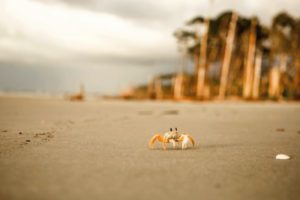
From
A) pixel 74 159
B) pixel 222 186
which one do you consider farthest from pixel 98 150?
pixel 222 186

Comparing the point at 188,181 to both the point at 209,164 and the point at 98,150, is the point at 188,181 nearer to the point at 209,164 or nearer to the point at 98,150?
the point at 209,164

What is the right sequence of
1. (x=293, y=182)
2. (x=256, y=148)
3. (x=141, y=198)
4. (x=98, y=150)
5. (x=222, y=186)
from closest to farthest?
(x=141, y=198) → (x=222, y=186) → (x=293, y=182) → (x=98, y=150) → (x=256, y=148)

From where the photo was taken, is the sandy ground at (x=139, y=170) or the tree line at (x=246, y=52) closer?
the sandy ground at (x=139, y=170)

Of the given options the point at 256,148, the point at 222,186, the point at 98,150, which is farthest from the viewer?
the point at 256,148

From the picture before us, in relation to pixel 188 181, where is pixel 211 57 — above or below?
above

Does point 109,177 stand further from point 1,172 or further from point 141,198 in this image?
point 1,172

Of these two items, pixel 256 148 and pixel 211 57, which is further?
pixel 211 57

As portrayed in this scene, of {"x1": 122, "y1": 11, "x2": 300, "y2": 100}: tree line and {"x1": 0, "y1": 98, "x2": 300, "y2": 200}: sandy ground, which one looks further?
{"x1": 122, "y1": 11, "x2": 300, "y2": 100}: tree line

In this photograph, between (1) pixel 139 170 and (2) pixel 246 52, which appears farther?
(2) pixel 246 52

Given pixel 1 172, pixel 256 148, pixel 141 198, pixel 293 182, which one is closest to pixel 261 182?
pixel 293 182
